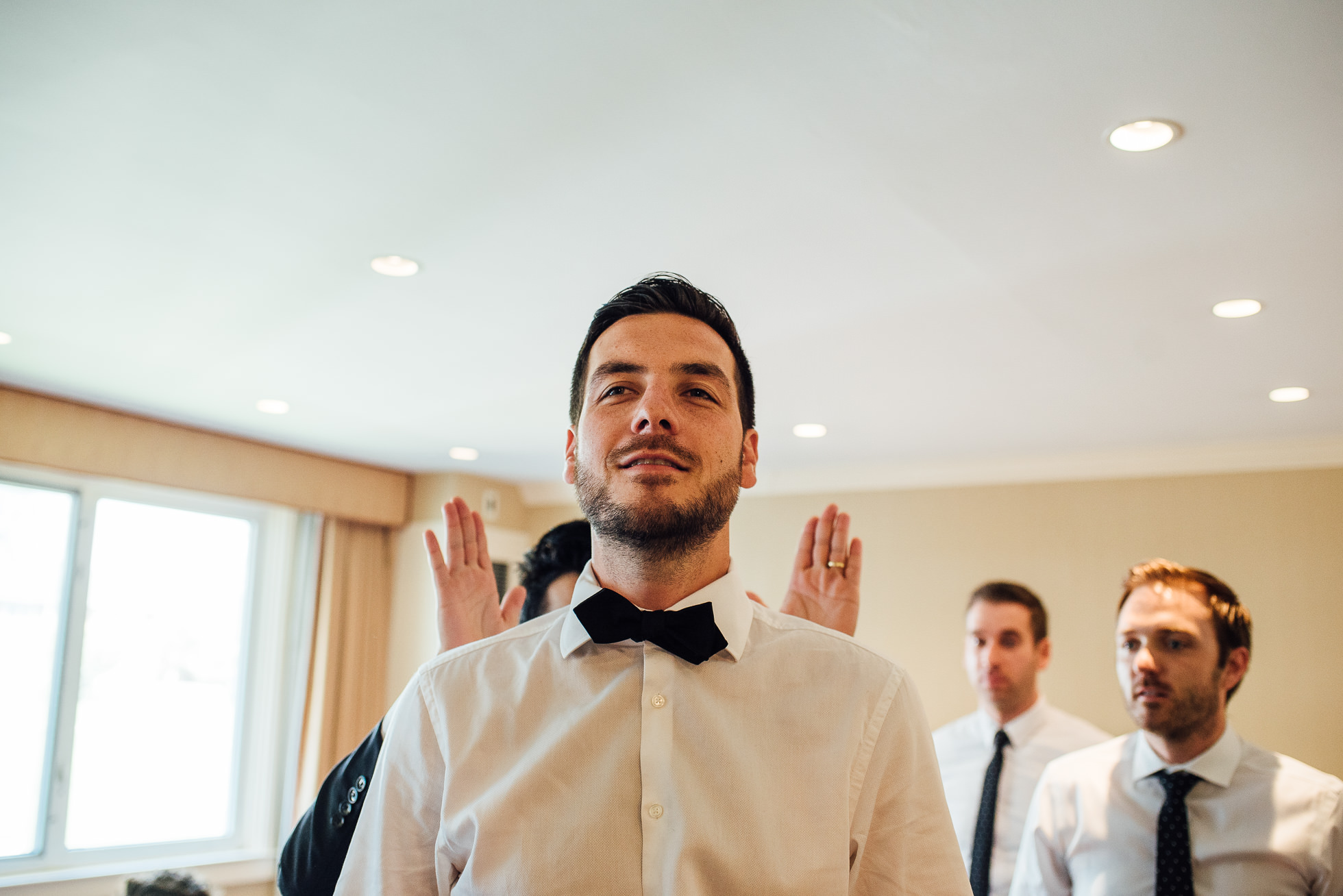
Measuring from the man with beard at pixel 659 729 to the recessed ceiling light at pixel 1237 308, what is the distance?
2325 mm

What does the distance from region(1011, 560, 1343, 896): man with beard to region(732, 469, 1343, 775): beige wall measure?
2580 millimetres

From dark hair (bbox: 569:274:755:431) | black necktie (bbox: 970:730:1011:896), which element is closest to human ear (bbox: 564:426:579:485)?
dark hair (bbox: 569:274:755:431)

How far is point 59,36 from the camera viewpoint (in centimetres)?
188

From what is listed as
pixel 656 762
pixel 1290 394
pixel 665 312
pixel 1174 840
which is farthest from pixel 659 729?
pixel 1290 394

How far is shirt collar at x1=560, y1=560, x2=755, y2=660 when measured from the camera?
1.20 m

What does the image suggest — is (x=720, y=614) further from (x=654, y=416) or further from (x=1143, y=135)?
(x=1143, y=135)

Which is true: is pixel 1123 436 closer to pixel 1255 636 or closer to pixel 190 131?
pixel 1255 636

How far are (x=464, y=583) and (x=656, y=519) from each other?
1.90 ft

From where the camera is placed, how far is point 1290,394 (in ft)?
12.7

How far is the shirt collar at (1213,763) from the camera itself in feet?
7.16

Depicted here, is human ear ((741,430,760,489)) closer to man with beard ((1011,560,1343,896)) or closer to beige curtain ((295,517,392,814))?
man with beard ((1011,560,1343,896))

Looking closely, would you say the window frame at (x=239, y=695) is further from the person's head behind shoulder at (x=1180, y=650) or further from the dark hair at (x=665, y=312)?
the person's head behind shoulder at (x=1180, y=650)

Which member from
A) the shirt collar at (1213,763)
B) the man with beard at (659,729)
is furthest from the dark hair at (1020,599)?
the man with beard at (659,729)

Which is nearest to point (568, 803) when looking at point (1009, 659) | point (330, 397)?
point (1009, 659)
